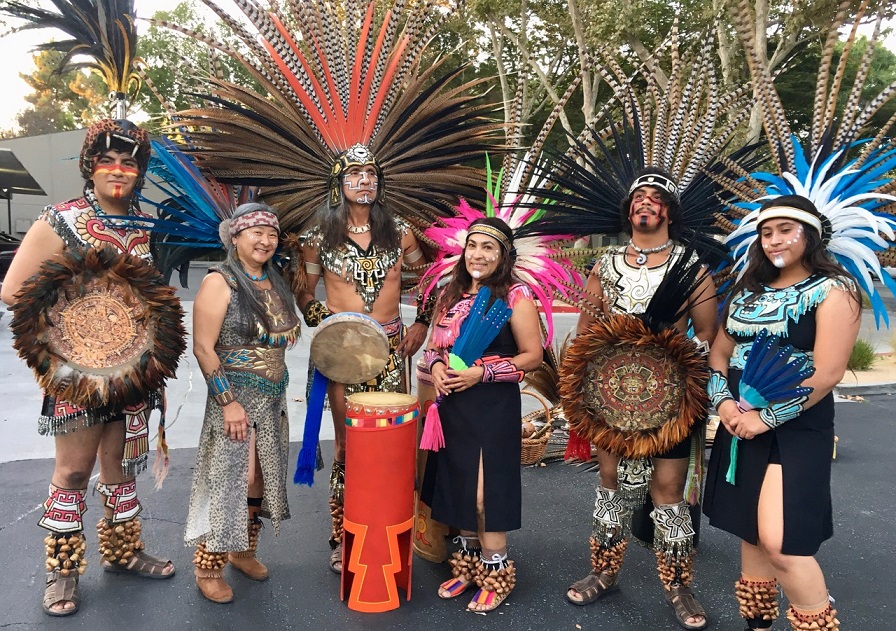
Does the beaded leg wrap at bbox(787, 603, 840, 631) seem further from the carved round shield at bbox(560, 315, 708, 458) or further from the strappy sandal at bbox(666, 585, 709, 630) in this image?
the carved round shield at bbox(560, 315, 708, 458)

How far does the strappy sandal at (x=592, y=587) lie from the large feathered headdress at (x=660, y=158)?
1.60 meters

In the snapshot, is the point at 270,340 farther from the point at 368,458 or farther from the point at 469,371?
the point at 469,371

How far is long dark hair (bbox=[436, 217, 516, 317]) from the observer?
2844 mm

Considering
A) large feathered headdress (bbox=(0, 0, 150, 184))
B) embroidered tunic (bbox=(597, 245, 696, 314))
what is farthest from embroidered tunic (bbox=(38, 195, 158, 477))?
embroidered tunic (bbox=(597, 245, 696, 314))

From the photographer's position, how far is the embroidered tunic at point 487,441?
2859 mm

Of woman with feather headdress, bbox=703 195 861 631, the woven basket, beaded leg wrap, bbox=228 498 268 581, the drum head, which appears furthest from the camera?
the woven basket

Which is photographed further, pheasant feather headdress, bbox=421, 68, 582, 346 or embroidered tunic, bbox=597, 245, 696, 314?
pheasant feather headdress, bbox=421, 68, 582, 346

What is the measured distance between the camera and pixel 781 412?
2.25 m

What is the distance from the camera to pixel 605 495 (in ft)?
9.66

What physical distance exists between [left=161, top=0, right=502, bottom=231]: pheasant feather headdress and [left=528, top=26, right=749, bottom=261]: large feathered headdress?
694mm

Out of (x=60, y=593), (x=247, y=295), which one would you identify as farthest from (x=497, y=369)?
(x=60, y=593)

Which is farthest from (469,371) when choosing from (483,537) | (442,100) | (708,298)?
(442,100)

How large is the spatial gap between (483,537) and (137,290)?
1.86 m

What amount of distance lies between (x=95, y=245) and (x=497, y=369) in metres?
1.85
